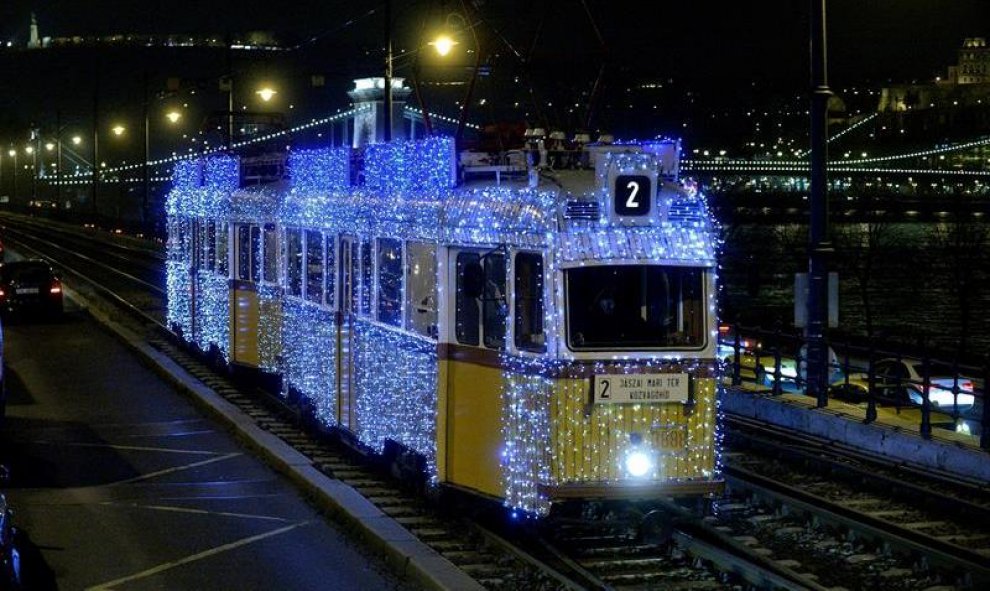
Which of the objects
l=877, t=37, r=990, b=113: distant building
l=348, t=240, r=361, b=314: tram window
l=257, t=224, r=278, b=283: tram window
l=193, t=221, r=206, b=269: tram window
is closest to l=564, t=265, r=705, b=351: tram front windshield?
l=348, t=240, r=361, b=314: tram window

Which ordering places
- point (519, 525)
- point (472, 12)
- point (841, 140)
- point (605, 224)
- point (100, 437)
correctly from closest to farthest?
point (605, 224) → point (519, 525) → point (472, 12) → point (100, 437) → point (841, 140)

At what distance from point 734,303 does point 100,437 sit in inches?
2091

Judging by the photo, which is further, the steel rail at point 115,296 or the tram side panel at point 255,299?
the steel rail at point 115,296

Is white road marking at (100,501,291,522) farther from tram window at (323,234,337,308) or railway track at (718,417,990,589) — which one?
railway track at (718,417,990,589)

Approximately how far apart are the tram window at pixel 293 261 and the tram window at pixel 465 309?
578 cm

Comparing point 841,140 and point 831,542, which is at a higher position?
point 841,140

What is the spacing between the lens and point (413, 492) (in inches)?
542

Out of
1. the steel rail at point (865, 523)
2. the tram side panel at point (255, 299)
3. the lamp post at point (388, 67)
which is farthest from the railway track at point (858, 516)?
the lamp post at point (388, 67)

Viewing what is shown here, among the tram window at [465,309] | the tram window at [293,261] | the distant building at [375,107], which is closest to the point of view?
the tram window at [465,309]

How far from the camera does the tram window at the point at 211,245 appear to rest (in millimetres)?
23203

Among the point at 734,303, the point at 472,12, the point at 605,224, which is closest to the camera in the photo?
the point at 605,224

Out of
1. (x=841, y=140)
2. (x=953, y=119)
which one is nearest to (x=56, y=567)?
(x=841, y=140)

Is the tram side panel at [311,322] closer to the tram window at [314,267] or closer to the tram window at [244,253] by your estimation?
the tram window at [314,267]

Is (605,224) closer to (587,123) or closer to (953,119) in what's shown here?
(587,123)
